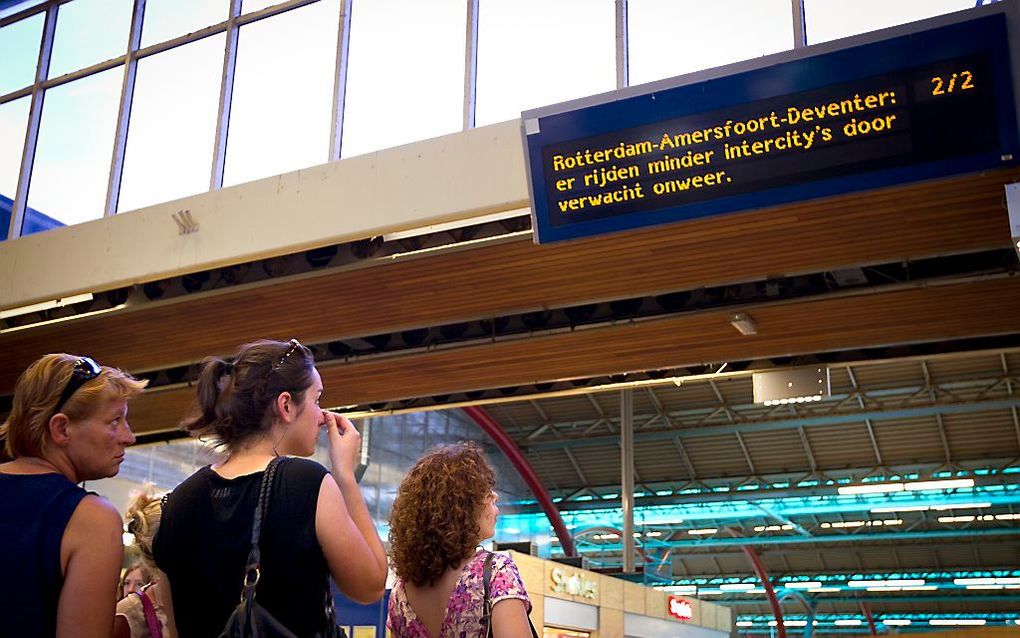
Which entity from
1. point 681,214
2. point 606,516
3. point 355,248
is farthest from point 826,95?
point 606,516

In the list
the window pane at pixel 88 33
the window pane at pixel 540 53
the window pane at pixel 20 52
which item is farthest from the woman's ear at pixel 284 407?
the window pane at pixel 20 52

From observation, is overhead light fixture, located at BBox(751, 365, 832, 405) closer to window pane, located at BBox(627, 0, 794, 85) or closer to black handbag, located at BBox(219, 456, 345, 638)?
window pane, located at BBox(627, 0, 794, 85)

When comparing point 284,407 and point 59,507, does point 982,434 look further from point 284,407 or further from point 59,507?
point 59,507

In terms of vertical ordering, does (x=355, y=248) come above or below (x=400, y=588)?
above

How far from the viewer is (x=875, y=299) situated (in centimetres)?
817

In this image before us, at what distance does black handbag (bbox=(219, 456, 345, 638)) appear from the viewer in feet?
6.40

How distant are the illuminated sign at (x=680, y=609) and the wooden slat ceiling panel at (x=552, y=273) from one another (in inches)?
502

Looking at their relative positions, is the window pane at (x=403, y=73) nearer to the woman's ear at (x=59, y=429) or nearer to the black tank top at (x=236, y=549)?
the woman's ear at (x=59, y=429)

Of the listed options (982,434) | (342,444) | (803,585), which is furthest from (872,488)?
(342,444)

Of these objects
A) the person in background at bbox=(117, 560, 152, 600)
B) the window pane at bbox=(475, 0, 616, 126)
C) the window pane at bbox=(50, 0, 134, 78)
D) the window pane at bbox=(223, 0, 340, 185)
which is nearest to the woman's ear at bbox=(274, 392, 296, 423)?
the person in background at bbox=(117, 560, 152, 600)

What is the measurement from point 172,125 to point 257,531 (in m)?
9.13

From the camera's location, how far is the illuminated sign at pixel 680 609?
20.1 meters

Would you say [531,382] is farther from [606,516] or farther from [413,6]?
[606,516]

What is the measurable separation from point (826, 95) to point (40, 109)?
30.6 ft
